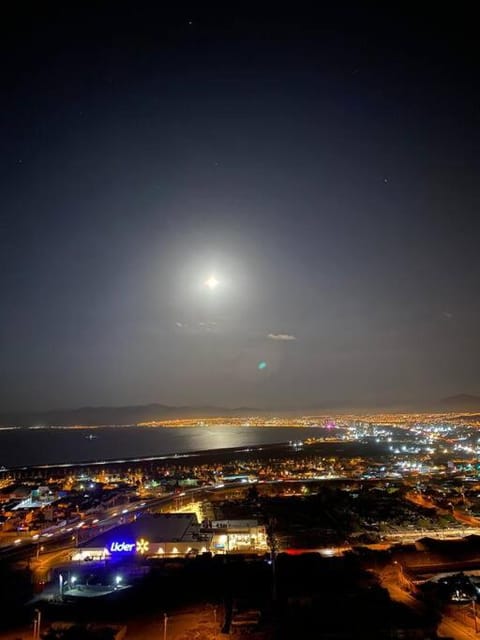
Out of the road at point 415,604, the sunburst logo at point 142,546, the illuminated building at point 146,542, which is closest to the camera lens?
the road at point 415,604

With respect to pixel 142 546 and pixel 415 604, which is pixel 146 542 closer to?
pixel 142 546

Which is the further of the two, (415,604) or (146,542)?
(146,542)

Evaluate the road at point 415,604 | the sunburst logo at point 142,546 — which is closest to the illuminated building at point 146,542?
the sunburst logo at point 142,546

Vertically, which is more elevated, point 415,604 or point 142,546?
point 142,546

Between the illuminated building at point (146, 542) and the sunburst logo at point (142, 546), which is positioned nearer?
the illuminated building at point (146, 542)

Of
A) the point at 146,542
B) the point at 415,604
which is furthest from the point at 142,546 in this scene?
the point at 415,604

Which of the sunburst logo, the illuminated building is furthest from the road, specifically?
the sunburst logo

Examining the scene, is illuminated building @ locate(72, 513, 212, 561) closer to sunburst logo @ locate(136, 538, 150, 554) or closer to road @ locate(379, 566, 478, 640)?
sunburst logo @ locate(136, 538, 150, 554)

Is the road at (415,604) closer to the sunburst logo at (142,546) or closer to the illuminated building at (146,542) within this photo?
the illuminated building at (146,542)
